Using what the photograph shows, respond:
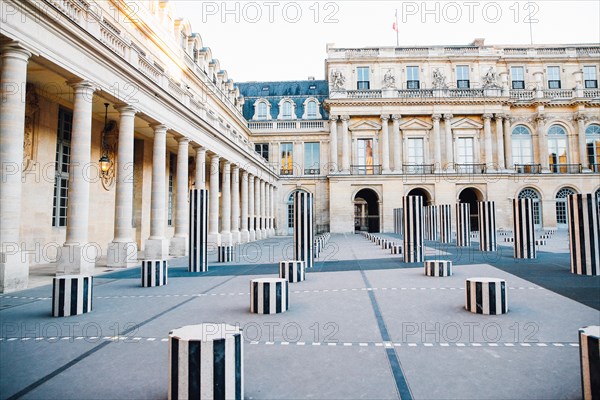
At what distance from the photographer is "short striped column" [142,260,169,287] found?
1000cm

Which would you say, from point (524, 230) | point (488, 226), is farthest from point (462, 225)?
Answer: point (524, 230)

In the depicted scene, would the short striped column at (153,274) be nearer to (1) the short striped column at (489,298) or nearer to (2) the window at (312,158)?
(1) the short striped column at (489,298)

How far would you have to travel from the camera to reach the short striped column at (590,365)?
130 inches

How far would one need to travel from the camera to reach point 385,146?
139 ft

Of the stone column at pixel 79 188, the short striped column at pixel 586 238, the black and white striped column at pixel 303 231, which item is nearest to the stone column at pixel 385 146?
the black and white striped column at pixel 303 231

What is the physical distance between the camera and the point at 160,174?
55.3 feet

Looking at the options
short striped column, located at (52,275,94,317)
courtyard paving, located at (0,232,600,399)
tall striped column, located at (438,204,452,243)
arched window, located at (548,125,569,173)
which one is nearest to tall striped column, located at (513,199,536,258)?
courtyard paving, located at (0,232,600,399)

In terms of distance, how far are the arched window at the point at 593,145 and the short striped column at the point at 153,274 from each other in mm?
50136

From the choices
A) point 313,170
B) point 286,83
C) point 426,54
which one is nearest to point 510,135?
point 426,54

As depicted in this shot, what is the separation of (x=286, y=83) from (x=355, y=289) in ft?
156

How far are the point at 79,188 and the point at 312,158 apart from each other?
1383 inches

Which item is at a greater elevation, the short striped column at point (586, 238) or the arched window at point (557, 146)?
the arched window at point (557, 146)

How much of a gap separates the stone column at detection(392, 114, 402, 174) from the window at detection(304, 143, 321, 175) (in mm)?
9085

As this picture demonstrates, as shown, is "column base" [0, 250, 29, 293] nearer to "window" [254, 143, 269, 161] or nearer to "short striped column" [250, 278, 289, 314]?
"short striped column" [250, 278, 289, 314]
